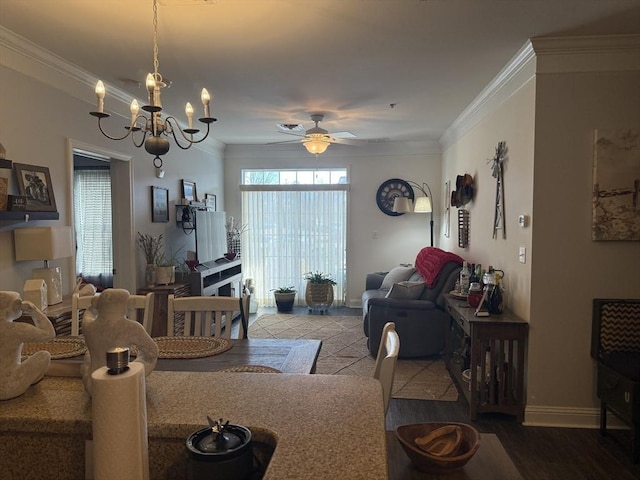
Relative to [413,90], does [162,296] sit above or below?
below

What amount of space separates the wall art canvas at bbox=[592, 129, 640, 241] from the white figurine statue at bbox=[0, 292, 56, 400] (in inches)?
123

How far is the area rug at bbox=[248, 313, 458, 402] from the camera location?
3751 mm

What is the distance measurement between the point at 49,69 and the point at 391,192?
482 centimetres

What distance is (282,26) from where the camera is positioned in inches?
103

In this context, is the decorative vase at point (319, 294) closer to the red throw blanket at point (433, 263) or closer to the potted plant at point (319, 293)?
the potted plant at point (319, 293)

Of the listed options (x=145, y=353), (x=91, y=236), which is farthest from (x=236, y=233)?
(x=145, y=353)

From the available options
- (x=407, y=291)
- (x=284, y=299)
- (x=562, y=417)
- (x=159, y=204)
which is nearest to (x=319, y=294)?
(x=284, y=299)

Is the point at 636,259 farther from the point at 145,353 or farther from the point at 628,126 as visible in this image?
the point at 145,353

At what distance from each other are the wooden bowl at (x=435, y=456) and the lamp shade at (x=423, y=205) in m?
5.47

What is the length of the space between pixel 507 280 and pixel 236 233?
445 cm

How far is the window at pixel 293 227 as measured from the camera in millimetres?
7027

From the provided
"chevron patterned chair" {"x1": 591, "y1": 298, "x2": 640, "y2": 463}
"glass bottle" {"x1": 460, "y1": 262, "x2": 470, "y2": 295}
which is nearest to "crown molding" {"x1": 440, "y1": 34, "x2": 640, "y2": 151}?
"chevron patterned chair" {"x1": 591, "y1": 298, "x2": 640, "y2": 463}

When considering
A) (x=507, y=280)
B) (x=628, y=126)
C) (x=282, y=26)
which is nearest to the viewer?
(x=282, y=26)

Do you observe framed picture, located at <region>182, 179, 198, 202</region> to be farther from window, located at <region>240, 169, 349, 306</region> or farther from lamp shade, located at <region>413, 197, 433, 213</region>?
lamp shade, located at <region>413, 197, 433, 213</region>
